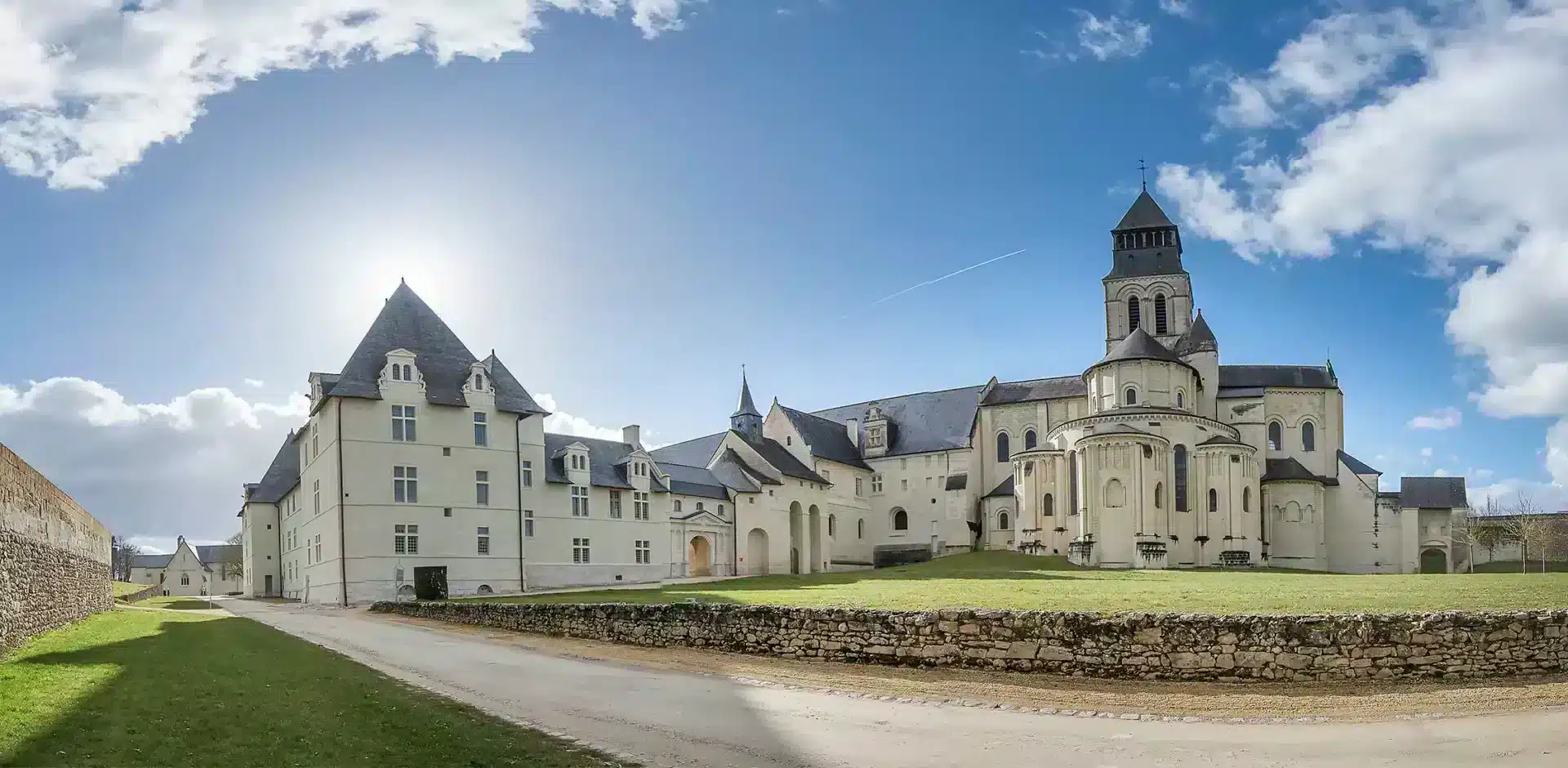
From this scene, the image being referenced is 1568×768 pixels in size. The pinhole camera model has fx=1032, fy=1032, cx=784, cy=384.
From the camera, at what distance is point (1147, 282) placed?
79188 millimetres

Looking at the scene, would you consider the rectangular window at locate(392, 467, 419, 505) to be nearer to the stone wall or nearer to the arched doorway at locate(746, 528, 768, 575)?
the stone wall

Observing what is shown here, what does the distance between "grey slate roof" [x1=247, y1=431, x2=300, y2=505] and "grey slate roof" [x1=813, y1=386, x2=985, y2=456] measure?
40931mm

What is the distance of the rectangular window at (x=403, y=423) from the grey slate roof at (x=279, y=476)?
22361 millimetres

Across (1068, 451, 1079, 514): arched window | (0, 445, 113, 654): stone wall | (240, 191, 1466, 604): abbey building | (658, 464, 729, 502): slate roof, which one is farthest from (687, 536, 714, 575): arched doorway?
(0, 445, 113, 654): stone wall

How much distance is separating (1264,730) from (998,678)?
4536 millimetres

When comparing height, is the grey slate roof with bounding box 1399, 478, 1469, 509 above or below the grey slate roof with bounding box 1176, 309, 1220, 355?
below

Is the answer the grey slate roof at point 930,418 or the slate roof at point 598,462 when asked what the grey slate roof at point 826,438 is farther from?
the slate roof at point 598,462

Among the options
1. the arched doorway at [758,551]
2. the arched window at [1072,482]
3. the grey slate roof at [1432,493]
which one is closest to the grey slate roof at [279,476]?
the arched doorway at [758,551]

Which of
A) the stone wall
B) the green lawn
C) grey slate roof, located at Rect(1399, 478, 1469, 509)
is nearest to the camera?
the green lawn

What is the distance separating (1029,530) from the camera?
A: 206 ft

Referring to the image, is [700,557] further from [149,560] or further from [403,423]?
[149,560]

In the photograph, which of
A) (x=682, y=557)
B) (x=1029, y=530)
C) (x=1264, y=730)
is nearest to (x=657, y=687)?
(x=1264, y=730)

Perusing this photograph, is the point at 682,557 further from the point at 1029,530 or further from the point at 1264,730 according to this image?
the point at 1264,730

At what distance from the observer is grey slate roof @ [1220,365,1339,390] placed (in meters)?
68.6
